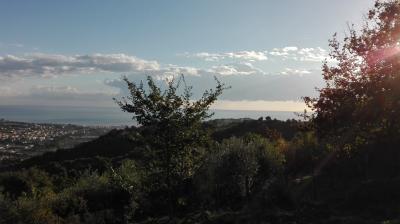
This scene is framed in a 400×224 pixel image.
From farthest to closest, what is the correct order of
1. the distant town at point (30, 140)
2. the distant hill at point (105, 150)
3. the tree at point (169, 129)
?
the distant town at point (30, 140) < the distant hill at point (105, 150) < the tree at point (169, 129)

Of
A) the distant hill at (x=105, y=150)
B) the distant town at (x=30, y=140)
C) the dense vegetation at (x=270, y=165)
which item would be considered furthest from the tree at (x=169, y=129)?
the distant town at (x=30, y=140)

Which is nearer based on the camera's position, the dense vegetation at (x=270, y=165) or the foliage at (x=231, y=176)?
the dense vegetation at (x=270, y=165)

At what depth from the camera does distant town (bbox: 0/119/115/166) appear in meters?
117

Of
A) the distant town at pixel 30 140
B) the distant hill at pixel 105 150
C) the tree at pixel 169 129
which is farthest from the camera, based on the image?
the distant town at pixel 30 140

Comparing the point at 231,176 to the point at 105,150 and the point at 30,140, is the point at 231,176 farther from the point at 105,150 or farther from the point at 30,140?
the point at 30,140

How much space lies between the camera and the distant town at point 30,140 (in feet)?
385

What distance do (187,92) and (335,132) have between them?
20.2ft

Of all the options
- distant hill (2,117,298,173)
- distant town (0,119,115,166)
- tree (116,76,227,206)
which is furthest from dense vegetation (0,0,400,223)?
distant town (0,119,115,166)

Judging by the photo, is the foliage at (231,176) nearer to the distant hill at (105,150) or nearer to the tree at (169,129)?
the tree at (169,129)

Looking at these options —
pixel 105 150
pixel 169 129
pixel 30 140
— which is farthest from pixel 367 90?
pixel 30 140

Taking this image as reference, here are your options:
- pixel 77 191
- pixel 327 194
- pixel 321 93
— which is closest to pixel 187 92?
pixel 321 93

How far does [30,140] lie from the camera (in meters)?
152

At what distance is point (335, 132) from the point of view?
1969 cm

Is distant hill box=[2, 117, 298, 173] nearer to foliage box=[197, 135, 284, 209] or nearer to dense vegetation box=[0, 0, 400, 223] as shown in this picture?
dense vegetation box=[0, 0, 400, 223]
